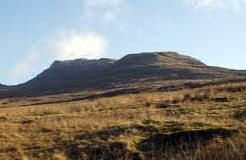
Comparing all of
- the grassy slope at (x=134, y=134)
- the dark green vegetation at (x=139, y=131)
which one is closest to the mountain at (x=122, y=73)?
the dark green vegetation at (x=139, y=131)

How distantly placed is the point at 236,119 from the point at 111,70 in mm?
141250

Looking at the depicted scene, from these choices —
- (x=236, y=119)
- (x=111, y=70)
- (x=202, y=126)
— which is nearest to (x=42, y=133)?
(x=202, y=126)

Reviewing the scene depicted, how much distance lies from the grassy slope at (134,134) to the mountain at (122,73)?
9770cm

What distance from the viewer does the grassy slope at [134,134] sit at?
17609mm

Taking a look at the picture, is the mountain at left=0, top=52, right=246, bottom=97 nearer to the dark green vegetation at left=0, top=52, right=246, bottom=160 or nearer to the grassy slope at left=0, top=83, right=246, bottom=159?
the dark green vegetation at left=0, top=52, right=246, bottom=160

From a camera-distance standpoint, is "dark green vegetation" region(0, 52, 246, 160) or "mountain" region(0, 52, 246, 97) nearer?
"dark green vegetation" region(0, 52, 246, 160)

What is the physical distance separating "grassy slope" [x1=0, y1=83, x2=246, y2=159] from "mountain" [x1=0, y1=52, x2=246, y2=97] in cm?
9770

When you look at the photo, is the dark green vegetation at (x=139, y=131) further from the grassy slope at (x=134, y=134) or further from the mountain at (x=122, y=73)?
the mountain at (x=122, y=73)

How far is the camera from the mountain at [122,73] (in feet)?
431

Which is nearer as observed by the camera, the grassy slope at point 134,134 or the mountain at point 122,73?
the grassy slope at point 134,134

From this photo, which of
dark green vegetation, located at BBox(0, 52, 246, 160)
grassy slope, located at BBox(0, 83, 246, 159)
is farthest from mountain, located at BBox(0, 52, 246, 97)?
grassy slope, located at BBox(0, 83, 246, 159)

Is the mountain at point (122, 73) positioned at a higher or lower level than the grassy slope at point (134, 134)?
Answer: higher

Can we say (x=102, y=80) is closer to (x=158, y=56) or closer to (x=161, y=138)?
(x=158, y=56)

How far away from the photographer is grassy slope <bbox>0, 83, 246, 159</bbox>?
1761 centimetres
